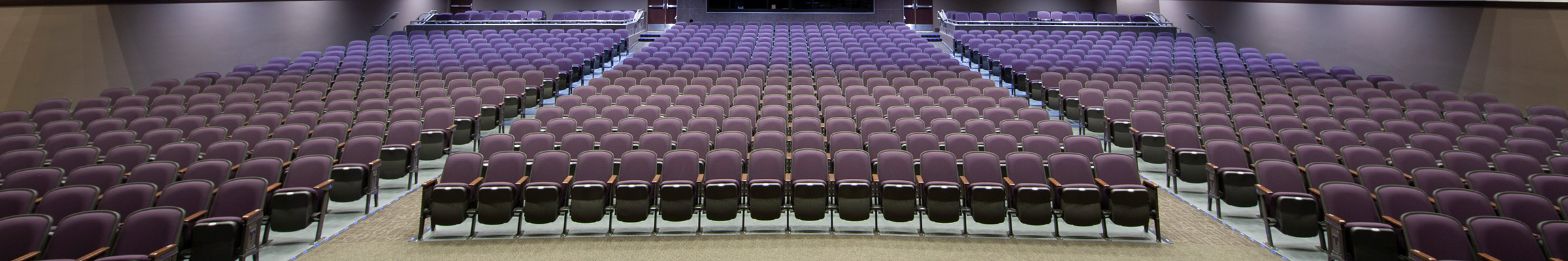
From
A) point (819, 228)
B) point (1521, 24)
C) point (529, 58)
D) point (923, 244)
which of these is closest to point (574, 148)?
point (819, 228)

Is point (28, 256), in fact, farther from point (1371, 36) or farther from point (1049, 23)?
point (1049, 23)

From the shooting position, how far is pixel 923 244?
131 inches

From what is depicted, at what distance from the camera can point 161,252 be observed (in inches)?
106

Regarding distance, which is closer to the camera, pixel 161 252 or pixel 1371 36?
pixel 161 252

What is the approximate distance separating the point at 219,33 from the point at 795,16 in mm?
8309

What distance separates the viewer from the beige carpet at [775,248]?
321cm

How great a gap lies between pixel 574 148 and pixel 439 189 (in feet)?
3.44

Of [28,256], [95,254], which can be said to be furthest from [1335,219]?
[28,256]

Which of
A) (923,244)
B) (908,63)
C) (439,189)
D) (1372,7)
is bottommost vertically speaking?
(923,244)

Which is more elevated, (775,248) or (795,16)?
(795,16)

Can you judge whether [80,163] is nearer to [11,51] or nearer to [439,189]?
[439,189]

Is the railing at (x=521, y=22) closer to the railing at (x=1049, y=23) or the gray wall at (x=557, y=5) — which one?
the gray wall at (x=557, y=5)

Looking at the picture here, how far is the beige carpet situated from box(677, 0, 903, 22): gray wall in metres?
10.7

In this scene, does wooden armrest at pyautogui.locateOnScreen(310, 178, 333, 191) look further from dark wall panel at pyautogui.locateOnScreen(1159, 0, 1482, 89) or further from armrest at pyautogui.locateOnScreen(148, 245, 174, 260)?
dark wall panel at pyautogui.locateOnScreen(1159, 0, 1482, 89)
